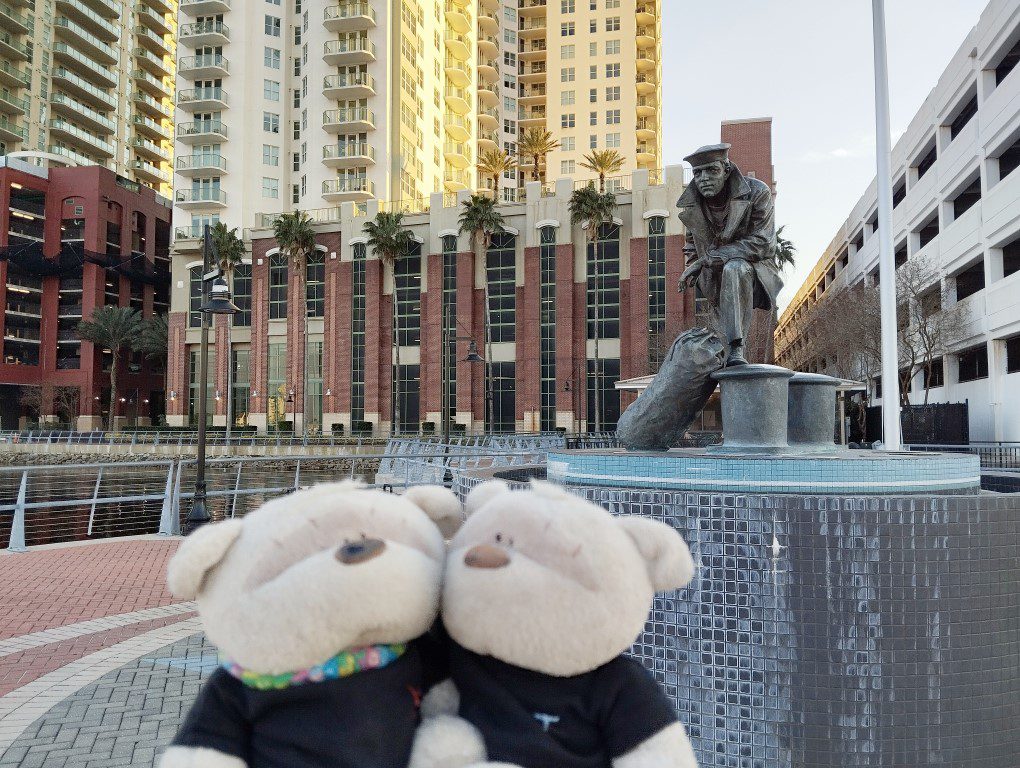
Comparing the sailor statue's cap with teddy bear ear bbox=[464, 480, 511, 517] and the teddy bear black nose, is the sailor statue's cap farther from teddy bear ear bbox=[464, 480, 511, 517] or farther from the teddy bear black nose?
the teddy bear black nose

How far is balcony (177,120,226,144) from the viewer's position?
62188mm

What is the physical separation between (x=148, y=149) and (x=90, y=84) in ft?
33.6

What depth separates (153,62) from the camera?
88000mm

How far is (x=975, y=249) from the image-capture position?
3017cm

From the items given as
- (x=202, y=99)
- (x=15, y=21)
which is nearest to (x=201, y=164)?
(x=202, y=99)

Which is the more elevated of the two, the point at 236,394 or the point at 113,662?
the point at 236,394

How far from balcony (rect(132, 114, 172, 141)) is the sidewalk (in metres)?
93.0

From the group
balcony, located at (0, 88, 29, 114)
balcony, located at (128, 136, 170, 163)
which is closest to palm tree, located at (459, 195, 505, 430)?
balcony, located at (0, 88, 29, 114)

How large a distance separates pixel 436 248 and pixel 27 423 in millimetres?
43577

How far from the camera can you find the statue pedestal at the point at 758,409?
6156 mm

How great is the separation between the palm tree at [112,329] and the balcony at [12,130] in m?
21.4

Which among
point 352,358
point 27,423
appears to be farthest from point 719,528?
point 27,423

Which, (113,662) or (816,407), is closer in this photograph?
(113,662)

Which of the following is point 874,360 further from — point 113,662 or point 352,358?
point 113,662
